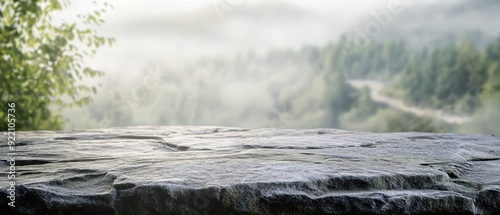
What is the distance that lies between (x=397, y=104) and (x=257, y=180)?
8934 mm

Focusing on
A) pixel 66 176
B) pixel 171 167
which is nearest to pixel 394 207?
pixel 171 167

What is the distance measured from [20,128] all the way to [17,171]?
587cm

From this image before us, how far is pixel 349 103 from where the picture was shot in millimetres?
10562

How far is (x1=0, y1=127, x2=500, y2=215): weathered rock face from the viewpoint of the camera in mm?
1973

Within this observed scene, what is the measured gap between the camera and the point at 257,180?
2.05 metres

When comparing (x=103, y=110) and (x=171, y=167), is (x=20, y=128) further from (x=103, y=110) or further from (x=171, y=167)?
(x=171, y=167)

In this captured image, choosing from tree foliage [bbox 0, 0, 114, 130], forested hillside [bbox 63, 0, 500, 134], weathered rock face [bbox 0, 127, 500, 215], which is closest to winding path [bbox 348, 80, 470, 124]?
forested hillside [bbox 63, 0, 500, 134]

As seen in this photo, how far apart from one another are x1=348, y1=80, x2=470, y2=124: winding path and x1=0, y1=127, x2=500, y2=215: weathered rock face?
7.17 metres

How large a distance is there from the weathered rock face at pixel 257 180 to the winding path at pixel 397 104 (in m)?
7.17

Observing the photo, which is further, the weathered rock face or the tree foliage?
the tree foliage

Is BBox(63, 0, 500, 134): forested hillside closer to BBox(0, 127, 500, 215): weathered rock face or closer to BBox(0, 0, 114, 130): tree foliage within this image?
BBox(0, 0, 114, 130): tree foliage

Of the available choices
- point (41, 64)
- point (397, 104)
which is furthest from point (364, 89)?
point (41, 64)

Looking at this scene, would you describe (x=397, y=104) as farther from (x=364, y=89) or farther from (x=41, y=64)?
(x=41, y=64)

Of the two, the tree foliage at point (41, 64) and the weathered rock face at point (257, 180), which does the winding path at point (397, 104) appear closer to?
the tree foliage at point (41, 64)
